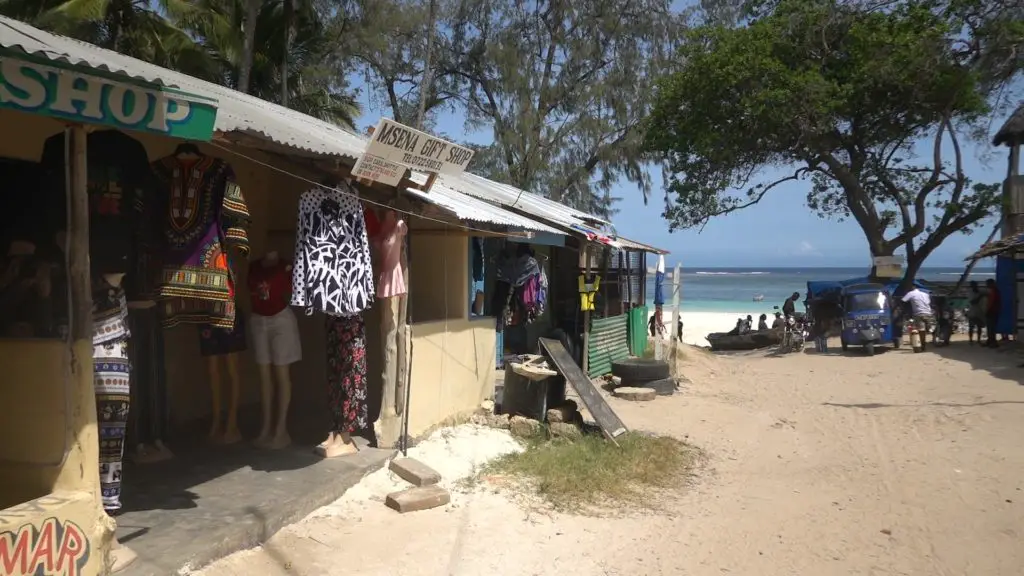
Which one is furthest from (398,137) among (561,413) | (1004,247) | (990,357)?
(1004,247)

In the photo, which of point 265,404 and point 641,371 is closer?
point 265,404

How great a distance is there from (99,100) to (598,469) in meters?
4.65

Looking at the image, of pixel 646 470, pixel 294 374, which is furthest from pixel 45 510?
pixel 646 470

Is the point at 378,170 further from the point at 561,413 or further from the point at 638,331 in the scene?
the point at 638,331

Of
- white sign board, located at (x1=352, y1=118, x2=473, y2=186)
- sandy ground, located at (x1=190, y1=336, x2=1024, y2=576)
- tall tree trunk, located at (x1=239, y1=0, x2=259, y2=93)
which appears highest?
tall tree trunk, located at (x1=239, y1=0, x2=259, y2=93)

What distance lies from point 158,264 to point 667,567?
140 inches

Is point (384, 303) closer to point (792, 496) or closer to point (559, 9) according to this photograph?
point (792, 496)

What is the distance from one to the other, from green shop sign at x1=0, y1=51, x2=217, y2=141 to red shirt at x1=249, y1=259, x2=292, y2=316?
7.82 ft

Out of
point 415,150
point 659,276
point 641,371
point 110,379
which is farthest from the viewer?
point 659,276

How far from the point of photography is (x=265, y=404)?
5867mm

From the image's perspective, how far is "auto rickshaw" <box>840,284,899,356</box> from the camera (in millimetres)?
16047

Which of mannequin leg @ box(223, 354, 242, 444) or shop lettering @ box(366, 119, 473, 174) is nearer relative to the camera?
shop lettering @ box(366, 119, 473, 174)

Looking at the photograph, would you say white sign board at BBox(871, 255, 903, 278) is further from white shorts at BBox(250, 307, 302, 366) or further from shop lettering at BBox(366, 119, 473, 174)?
white shorts at BBox(250, 307, 302, 366)

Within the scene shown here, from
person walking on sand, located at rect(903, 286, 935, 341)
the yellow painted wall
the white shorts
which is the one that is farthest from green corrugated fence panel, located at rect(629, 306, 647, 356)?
the white shorts
